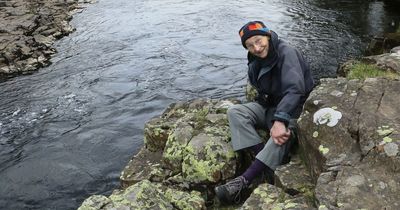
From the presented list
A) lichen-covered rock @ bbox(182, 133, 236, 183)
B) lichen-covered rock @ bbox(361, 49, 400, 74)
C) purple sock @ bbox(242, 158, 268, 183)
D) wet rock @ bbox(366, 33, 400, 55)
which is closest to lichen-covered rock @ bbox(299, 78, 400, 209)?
→ purple sock @ bbox(242, 158, 268, 183)

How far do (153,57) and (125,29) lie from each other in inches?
292

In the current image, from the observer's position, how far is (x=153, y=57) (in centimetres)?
2222

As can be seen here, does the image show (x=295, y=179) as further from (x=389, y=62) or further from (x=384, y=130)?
(x=389, y=62)

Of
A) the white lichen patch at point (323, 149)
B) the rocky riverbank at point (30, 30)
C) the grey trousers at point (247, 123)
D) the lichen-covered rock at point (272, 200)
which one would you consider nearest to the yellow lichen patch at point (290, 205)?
the lichen-covered rock at point (272, 200)

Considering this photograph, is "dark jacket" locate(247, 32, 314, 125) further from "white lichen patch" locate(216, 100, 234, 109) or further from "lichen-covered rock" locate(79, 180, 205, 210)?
"lichen-covered rock" locate(79, 180, 205, 210)

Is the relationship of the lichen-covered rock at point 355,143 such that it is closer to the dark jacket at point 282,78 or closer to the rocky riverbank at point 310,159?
the rocky riverbank at point 310,159

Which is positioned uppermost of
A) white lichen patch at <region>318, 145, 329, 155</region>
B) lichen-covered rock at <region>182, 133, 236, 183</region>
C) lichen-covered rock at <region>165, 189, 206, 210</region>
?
white lichen patch at <region>318, 145, 329, 155</region>

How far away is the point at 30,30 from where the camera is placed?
28812 millimetres

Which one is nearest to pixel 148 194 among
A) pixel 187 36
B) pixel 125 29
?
pixel 187 36

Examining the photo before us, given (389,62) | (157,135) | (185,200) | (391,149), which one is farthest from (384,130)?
(157,135)

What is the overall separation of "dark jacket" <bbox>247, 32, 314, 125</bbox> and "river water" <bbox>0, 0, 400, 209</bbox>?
5158mm

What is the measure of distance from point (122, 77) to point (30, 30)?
12.6m

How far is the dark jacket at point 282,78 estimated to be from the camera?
24.8ft

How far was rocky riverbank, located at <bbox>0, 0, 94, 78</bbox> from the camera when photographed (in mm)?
23078
